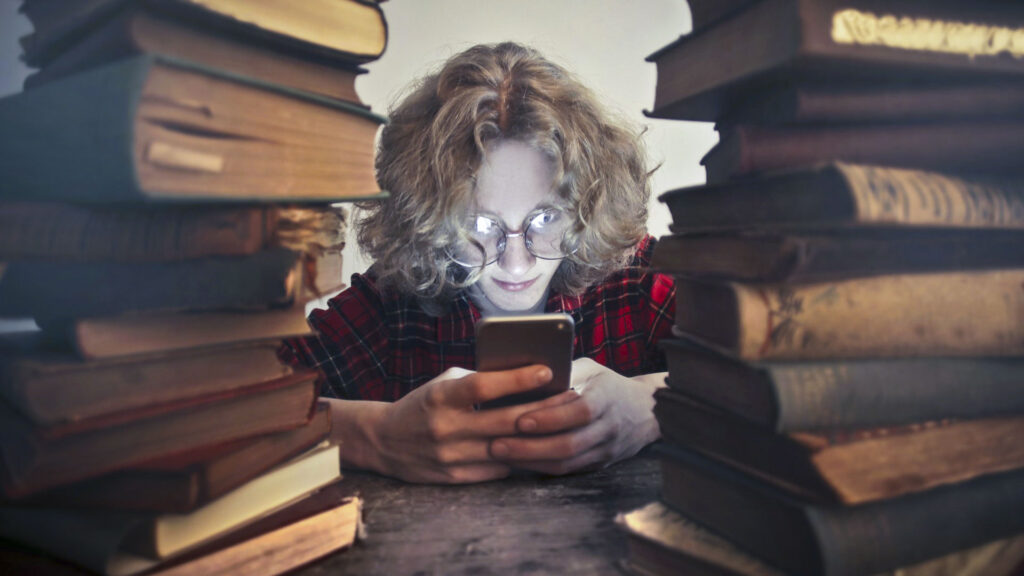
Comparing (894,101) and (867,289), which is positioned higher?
(894,101)

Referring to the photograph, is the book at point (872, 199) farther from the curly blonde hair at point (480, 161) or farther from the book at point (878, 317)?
the curly blonde hair at point (480, 161)

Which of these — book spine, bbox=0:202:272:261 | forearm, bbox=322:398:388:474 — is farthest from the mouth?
book spine, bbox=0:202:272:261

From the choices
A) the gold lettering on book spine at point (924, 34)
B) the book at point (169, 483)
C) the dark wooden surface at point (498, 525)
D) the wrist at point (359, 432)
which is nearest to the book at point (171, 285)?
the book at point (169, 483)

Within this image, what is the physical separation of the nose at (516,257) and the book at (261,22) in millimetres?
749

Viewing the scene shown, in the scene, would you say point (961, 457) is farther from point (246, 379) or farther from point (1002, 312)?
point (246, 379)

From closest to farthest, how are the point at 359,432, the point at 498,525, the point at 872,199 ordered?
the point at 872,199 < the point at 498,525 < the point at 359,432

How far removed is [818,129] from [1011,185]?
158mm

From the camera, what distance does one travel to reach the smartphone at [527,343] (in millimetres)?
834

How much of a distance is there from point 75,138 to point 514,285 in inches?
40.6

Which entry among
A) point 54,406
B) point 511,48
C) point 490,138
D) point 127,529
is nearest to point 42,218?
point 54,406

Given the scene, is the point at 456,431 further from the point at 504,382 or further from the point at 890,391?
the point at 890,391

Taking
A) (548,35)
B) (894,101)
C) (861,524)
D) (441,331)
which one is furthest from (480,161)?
(548,35)

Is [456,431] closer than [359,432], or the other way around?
[456,431]

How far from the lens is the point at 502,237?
138 centimetres
